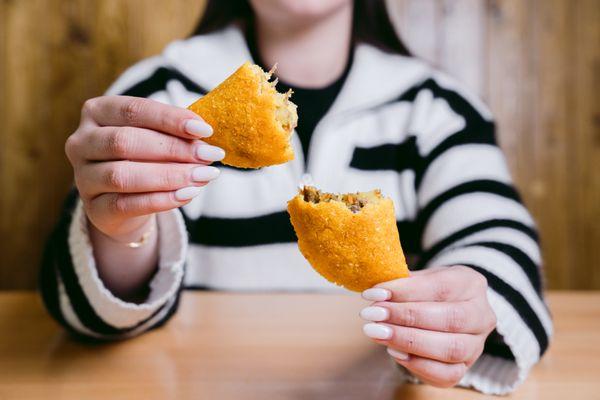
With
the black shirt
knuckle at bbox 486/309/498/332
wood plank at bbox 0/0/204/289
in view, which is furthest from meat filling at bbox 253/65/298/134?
wood plank at bbox 0/0/204/289

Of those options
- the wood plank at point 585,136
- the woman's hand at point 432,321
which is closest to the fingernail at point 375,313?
the woman's hand at point 432,321

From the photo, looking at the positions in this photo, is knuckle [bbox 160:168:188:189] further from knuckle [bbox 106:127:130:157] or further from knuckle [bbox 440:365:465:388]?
knuckle [bbox 440:365:465:388]

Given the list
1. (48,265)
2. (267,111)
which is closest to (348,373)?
(267,111)

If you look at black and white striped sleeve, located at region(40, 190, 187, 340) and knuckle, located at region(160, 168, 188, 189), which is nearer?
knuckle, located at region(160, 168, 188, 189)

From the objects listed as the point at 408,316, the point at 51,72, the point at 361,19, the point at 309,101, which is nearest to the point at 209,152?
the point at 408,316

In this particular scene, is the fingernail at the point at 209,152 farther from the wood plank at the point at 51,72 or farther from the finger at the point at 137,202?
the wood plank at the point at 51,72

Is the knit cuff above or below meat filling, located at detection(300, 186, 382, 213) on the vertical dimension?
below
